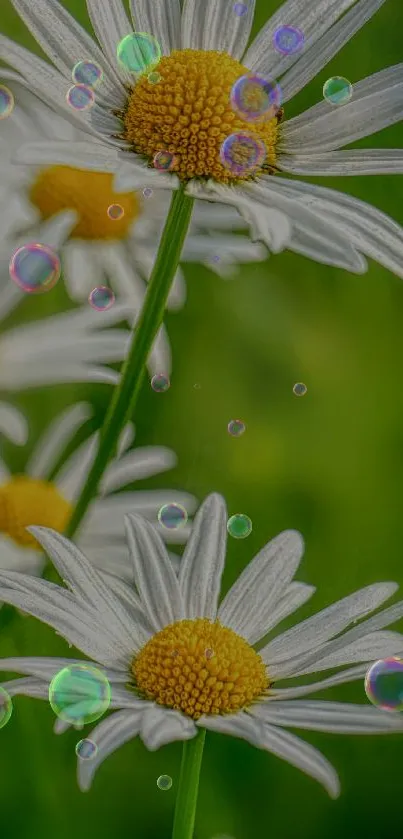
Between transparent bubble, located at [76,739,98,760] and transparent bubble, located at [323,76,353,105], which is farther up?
transparent bubble, located at [323,76,353,105]

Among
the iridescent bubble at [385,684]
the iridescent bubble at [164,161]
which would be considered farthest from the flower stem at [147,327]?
the iridescent bubble at [385,684]

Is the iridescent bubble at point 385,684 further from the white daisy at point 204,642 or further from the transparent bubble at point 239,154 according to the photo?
the transparent bubble at point 239,154

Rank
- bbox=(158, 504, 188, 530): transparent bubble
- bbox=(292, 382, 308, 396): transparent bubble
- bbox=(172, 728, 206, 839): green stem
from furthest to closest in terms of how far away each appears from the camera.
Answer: bbox=(292, 382, 308, 396): transparent bubble
bbox=(158, 504, 188, 530): transparent bubble
bbox=(172, 728, 206, 839): green stem

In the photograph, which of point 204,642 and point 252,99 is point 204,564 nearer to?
point 204,642

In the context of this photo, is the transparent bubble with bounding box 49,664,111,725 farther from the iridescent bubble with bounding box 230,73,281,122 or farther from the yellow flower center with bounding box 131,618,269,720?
the iridescent bubble with bounding box 230,73,281,122

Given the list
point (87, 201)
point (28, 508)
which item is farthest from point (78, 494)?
point (87, 201)

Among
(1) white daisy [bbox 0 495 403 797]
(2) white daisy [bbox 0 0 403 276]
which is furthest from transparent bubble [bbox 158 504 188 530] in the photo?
(2) white daisy [bbox 0 0 403 276]

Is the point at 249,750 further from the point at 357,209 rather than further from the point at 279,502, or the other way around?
the point at 357,209
